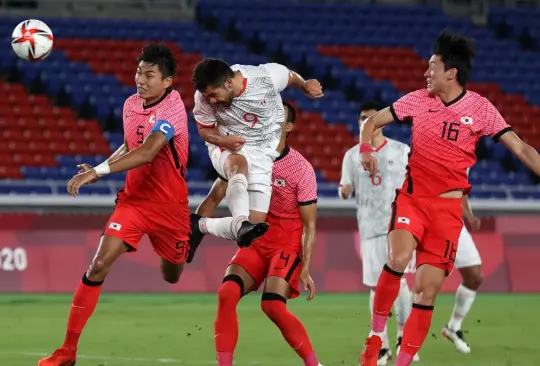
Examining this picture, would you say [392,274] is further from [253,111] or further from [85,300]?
[85,300]

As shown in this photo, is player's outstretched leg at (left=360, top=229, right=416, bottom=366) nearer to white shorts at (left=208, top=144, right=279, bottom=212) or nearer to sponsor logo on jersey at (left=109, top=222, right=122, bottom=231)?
white shorts at (left=208, top=144, right=279, bottom=212)

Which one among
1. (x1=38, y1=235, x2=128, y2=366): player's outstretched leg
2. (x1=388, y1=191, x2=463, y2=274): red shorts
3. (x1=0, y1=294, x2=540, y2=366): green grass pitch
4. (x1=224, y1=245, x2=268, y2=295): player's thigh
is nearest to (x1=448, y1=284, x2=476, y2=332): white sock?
(x1=0, y1=294, x2=540, y2=366): green grass pitch

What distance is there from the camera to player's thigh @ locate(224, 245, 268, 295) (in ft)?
29.2

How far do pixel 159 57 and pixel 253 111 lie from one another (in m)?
0.89

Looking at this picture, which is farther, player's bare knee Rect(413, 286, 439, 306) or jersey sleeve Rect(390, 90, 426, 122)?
jersey sleeve Rect(390, 90, 426, 122)

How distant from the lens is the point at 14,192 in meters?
20.1

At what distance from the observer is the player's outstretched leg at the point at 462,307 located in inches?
454

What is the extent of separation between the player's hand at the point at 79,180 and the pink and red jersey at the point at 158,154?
38.8 inches

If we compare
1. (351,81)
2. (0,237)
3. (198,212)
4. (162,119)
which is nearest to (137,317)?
(0,237)

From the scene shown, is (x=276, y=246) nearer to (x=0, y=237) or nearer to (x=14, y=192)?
(x=0, y=237)

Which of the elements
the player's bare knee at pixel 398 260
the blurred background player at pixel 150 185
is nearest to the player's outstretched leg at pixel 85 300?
the blurred background player at pixel 150 185

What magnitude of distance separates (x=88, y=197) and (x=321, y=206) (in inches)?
142

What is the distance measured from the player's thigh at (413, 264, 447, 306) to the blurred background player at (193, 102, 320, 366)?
0.80m

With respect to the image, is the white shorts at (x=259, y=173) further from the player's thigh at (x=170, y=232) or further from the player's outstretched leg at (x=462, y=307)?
the player's outstretched leg at (x=462, y=307)
